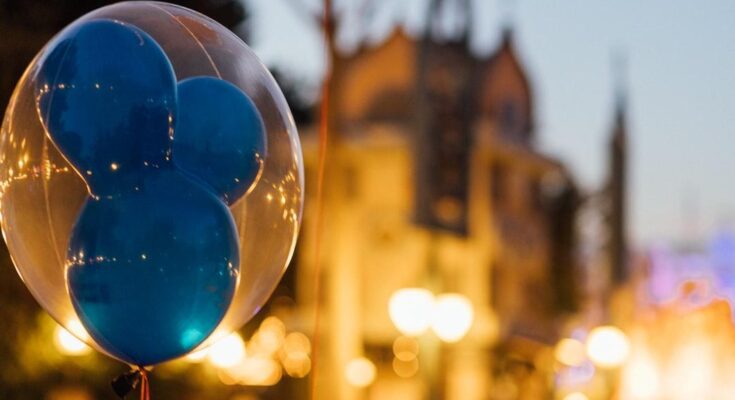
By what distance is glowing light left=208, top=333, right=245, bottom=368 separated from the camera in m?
18.3

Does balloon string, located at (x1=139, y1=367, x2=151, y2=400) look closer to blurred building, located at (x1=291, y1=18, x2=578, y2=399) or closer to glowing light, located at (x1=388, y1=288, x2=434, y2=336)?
glowing light, located at (x1=388, y1=288, x2=434, y2=336)

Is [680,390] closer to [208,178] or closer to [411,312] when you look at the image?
[411,312]

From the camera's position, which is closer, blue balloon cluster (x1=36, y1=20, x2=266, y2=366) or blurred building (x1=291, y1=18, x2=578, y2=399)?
blue balloon cluster (x1=36, y1=20, x2=266, y2=366)

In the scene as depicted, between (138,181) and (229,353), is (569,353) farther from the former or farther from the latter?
(138,181)

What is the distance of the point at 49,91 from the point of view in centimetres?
502

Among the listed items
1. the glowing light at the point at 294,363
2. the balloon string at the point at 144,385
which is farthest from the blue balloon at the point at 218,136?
the glowing light at the point at 294,363

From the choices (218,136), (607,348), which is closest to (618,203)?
(607,348)

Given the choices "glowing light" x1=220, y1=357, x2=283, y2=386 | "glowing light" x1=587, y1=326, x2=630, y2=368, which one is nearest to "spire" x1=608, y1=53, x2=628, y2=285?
"glowing light" x1=587, y1=326, x2=630, y2=368

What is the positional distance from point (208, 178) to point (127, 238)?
1.35 ft

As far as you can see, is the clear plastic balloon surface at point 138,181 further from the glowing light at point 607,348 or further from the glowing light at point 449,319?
the glowing light at point 607,348

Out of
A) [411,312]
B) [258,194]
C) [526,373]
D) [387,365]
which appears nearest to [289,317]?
[387,365]

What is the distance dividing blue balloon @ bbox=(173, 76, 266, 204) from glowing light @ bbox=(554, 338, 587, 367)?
24590 millimetres

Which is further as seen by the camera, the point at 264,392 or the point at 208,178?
the point at 264,392

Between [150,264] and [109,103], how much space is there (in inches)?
21.2
